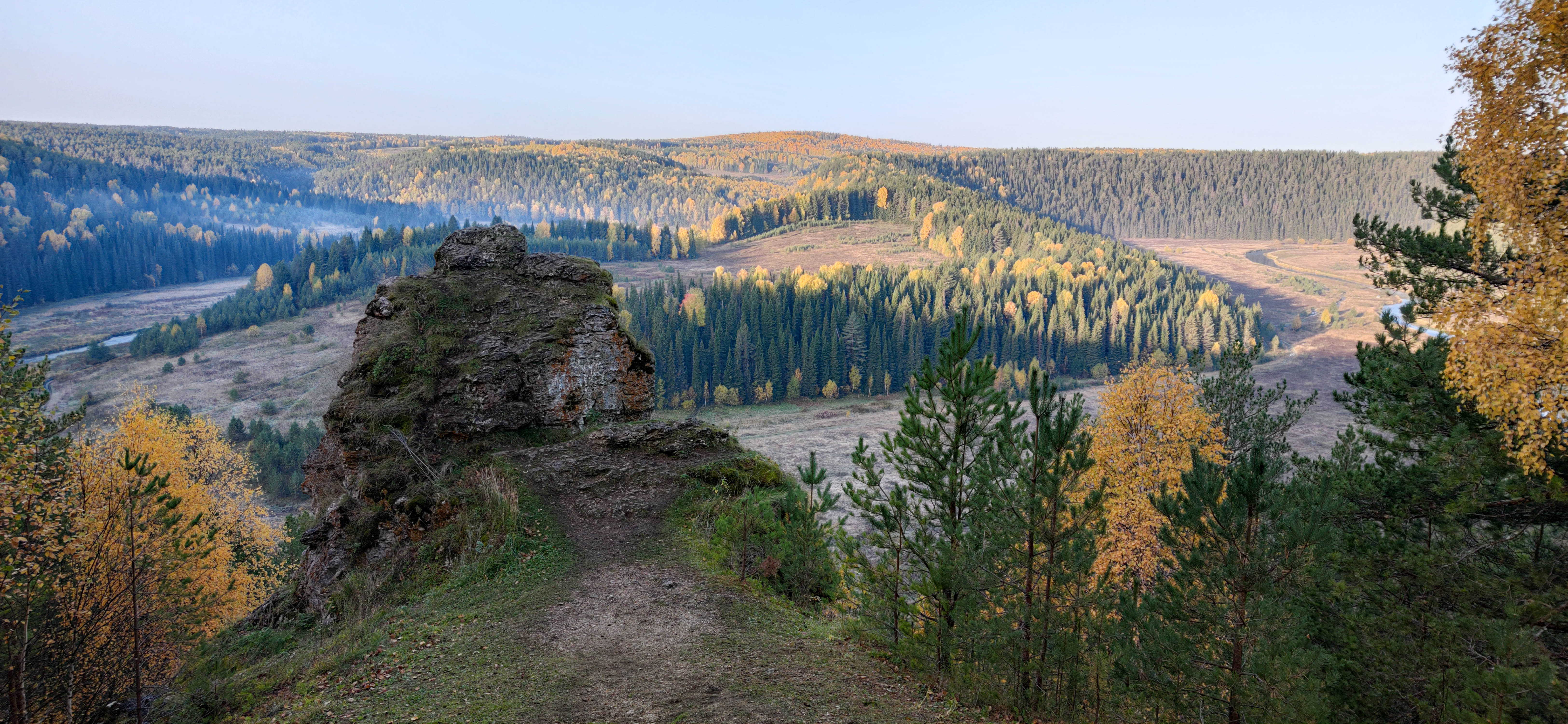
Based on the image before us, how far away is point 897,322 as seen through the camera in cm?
12100

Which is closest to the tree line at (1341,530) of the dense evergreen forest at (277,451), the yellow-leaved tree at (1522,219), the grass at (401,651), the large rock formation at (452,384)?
the yellow-leaved tree at (1522,219)

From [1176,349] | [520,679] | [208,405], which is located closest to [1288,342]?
[1176,349]

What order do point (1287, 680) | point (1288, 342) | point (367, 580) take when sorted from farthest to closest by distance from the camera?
point (1288, 342), point (367, 580), point (1287, 680)

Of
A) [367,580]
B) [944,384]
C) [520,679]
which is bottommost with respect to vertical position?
[367,580]

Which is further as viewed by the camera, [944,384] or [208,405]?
[208,405]

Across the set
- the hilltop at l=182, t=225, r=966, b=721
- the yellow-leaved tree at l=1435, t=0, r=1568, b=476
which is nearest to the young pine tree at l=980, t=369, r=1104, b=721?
the hilltop at l=182, t=225, r=966, b=721

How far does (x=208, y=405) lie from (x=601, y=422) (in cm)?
10961

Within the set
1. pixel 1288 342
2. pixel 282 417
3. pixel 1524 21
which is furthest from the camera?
pixel 1288 342

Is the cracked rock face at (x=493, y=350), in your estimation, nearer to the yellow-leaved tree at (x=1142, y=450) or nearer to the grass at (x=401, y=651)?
the grass at (x=401, y=651)

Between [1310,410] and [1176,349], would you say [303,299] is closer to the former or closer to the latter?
[1176,349]

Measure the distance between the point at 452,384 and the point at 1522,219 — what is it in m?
22.5

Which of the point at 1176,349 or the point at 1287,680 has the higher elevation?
the point at 1287,680

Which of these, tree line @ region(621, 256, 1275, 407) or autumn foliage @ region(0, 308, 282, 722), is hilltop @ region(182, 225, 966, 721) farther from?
tree line @ region(621, 256, 1275, 407)

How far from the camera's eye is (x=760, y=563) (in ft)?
53.7
